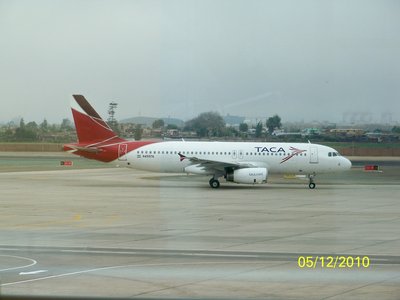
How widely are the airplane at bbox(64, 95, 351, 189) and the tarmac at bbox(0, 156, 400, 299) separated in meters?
3.05

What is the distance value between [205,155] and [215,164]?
4.48 ft

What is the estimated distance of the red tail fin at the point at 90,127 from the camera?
1645 inches

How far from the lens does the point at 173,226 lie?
22016mm

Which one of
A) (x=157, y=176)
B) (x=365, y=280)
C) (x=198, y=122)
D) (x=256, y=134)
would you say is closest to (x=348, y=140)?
(x=198, y=122)

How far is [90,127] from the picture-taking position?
43.2 meters

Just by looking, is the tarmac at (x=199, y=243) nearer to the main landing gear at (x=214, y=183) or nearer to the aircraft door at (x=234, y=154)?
the main landing gear at (x=214, y=183)

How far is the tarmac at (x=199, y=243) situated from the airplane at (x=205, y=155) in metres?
3.05

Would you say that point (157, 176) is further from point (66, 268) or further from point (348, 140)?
point (66, 268)

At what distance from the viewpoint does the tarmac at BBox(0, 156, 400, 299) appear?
488 inches

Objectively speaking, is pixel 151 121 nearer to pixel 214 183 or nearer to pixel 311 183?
pixel 214 183

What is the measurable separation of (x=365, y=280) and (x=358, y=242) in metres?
5.41

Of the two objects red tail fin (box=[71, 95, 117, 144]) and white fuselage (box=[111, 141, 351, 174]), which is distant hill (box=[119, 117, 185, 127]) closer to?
white fuselage (box=[111, 141, 351, 174])
